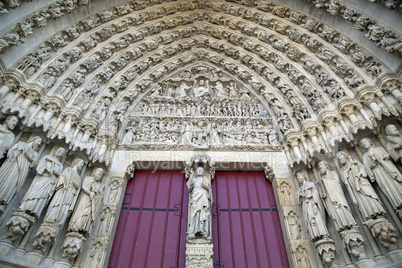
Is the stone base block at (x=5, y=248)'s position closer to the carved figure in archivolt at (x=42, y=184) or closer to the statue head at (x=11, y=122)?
the carved figure in archivolt at (x=42, y=184)

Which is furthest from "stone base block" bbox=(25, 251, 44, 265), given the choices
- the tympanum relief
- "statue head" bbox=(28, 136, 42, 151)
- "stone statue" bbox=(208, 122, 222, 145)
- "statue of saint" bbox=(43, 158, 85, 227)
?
"stone statue" bbox=(208, 122, 222, 145)

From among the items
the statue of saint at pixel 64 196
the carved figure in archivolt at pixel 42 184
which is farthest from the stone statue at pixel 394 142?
the carved figure in archivolt at pixel 42 184

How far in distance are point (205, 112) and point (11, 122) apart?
3.59 meters

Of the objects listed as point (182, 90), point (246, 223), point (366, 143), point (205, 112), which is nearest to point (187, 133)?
point (205, 112)

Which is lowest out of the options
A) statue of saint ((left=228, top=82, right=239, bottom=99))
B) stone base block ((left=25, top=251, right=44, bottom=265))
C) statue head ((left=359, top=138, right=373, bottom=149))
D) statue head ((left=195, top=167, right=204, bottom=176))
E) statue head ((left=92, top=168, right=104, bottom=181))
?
stone base block ((left=25, top=251, right=44, bottom=265))

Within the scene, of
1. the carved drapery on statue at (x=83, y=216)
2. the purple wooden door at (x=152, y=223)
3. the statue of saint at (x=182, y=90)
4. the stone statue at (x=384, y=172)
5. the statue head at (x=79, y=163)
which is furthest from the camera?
the statue of saint at (x=182, y=90)

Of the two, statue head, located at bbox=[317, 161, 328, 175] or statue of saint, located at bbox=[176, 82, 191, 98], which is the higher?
statue of saint, located at bbox=[176, 82, 191, 98]

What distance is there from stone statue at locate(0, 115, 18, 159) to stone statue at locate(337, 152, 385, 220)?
4.67 metres

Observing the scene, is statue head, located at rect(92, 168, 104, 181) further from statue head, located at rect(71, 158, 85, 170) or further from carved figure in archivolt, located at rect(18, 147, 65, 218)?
carved figure in archivolt, located at rect(18, 147, 65, 218)

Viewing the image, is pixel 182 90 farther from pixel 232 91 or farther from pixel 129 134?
pixel 129 134

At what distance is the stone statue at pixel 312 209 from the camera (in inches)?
139

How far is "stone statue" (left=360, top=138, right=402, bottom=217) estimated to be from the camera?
10.4ft

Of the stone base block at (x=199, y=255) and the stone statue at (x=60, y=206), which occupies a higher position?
the stone statue at (x=60, y=206)

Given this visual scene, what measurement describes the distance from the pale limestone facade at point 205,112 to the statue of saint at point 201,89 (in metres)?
0.05
